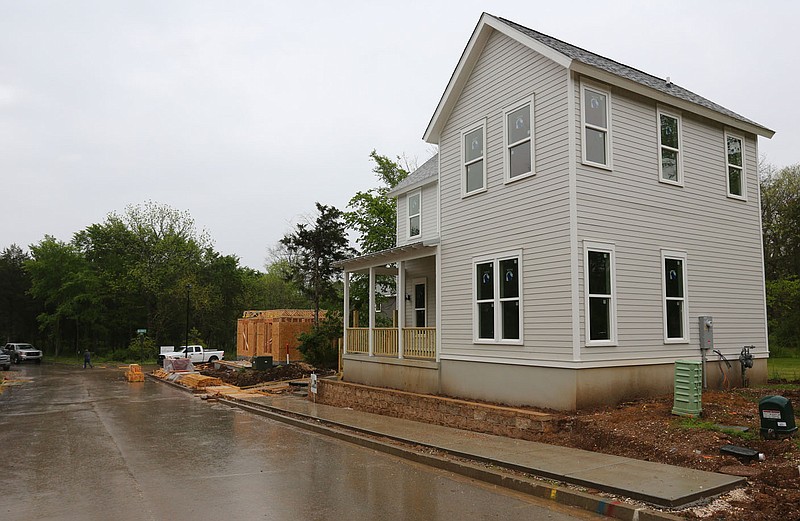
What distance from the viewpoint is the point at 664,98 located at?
1311 centimetres

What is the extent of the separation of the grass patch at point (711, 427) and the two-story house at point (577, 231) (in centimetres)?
186

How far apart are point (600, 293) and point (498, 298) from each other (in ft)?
7.45

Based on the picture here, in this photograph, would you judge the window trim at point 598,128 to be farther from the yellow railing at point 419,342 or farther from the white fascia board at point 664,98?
the yellow railing at point 419,342

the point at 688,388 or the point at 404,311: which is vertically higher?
the point at 404,311

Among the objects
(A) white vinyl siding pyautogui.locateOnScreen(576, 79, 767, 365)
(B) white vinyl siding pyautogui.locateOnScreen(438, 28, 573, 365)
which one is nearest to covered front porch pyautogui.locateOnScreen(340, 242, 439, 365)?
(B) white vinyl siding pyautogui.locateOnScreen(438, 28, 573, 365)

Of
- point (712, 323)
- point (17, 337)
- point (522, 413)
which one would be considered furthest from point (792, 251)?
point (17, 337)

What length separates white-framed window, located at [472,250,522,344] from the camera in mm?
12805

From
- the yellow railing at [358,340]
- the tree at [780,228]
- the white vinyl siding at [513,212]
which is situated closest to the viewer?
the white vinyl siding at [513,212]

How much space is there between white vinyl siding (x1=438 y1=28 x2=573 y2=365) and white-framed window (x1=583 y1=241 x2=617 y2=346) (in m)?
0.42

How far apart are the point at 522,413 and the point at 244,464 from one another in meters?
5.03

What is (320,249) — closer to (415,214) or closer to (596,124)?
(415,214)

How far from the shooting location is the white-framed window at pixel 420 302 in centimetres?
1949

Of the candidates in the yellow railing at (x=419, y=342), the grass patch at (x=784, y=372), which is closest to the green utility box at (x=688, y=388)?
the yellow railing at (x=419, y=342)

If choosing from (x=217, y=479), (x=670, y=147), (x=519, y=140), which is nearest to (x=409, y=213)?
(x=519, y=140)
